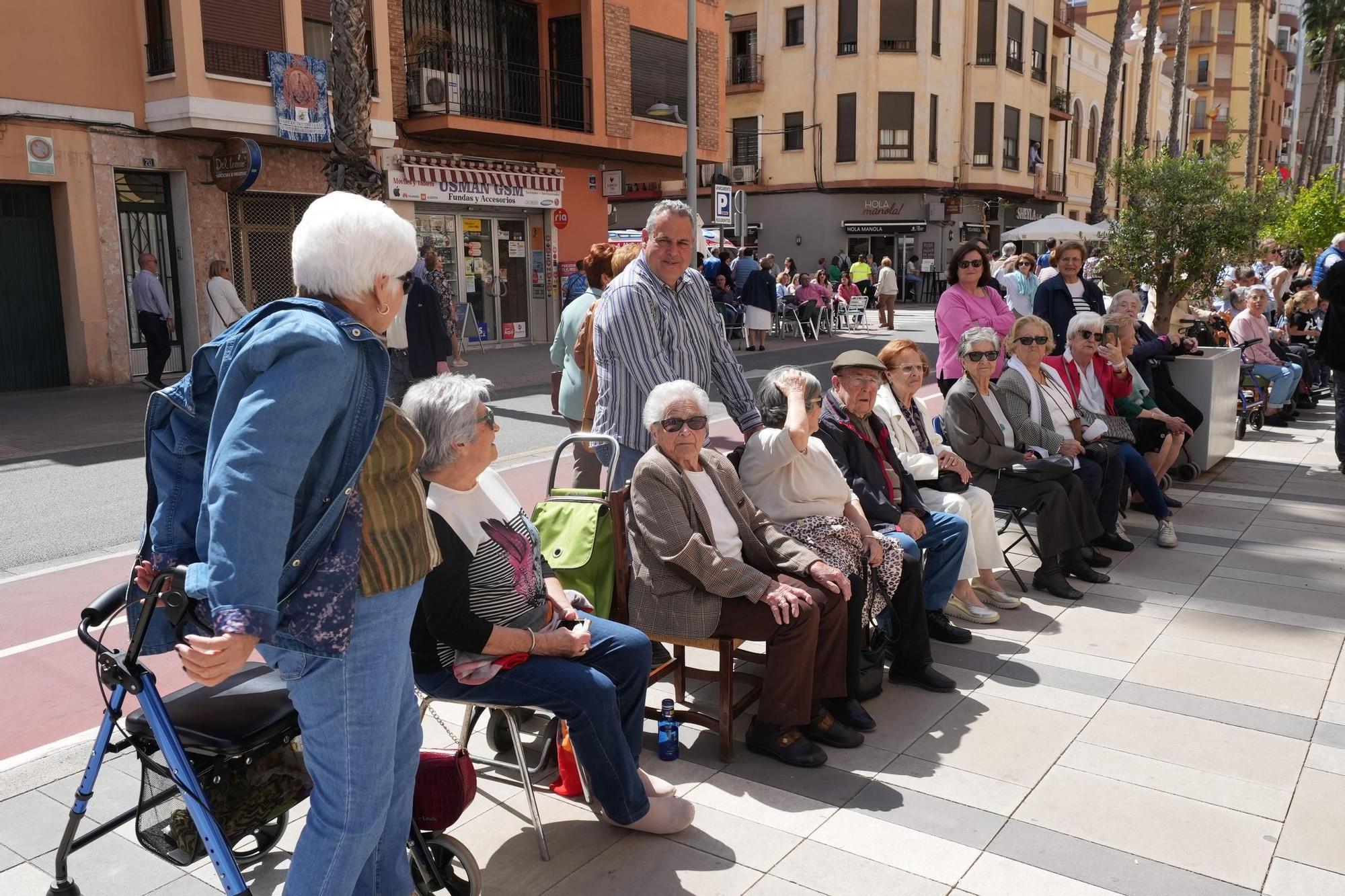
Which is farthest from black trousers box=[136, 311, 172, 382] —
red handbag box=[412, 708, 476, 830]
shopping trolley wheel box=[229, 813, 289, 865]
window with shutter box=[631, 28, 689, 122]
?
red handbag box=[412, 708, 476, 830]

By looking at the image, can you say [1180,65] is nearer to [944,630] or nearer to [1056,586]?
[1056,586]

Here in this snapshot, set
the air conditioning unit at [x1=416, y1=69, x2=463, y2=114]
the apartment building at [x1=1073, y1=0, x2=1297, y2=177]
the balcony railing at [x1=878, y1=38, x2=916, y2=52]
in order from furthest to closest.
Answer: the apartment building at [x1=1073, y1=0, x2=1297, y2=177]
the balcony railing at [x1=878, y1=38, x2=916, y2=52]
the air conditioning unit at [x1=416, y1=69, x2=463, y2=114]

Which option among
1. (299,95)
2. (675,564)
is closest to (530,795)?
(675,564)

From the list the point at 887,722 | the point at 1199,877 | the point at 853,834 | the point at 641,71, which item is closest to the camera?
the point at 1199,877

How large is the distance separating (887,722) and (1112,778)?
90 centimetres

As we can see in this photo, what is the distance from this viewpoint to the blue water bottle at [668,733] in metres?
4.11

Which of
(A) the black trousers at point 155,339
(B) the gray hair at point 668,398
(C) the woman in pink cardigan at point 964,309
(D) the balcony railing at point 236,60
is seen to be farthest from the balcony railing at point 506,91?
(B) the gray hair at point 668,398

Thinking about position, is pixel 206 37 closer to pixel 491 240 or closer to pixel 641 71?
pixel 491 240

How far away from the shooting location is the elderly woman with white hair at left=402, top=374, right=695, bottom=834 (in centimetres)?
321

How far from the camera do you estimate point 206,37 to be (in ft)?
51.6

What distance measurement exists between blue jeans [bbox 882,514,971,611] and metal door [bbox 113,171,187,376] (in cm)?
1393

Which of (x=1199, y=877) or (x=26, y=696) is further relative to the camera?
(x=26, y=696)

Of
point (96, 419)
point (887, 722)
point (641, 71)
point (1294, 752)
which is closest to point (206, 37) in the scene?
point (96, 419)

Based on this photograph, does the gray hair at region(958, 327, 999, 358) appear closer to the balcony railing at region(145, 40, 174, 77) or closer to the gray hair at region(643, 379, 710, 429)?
the gray hair at region(643, 379, 710, 429)
